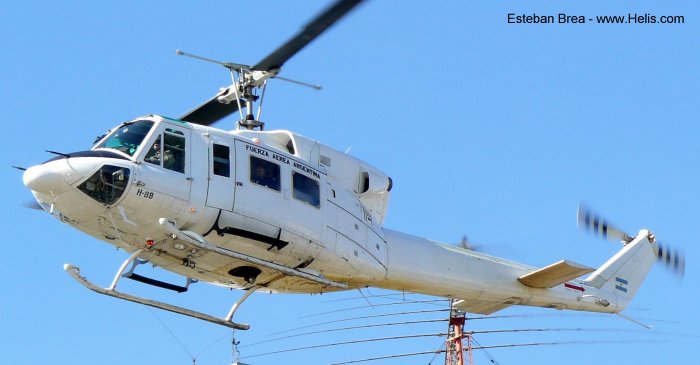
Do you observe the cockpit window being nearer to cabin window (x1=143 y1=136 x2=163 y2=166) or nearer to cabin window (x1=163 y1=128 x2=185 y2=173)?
cabin window (x1=143 y1=136 x2=163 y2=166)

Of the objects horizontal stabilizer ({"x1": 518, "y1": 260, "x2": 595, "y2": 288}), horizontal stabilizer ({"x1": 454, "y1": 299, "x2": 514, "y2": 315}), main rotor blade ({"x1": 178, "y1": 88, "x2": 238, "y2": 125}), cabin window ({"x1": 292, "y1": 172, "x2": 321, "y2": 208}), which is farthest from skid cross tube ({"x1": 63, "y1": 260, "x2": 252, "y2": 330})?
horizontal stabilizer ({"x1": 518, "y1": 260, "x2": 595, "y2": 288})

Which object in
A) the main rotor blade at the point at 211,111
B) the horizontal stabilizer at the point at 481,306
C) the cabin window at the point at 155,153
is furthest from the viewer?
the horizontal stabilizer at the point at 481,306

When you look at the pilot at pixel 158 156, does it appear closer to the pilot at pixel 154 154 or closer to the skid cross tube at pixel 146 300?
the pilot at pixel 154 154

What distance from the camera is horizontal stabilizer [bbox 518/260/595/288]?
89.2 ft

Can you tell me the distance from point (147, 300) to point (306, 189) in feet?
12.1

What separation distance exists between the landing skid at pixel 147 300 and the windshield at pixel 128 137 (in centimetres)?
191

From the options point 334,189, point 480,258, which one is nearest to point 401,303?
point 480,258

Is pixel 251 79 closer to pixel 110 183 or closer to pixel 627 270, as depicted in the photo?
pixel 110 183

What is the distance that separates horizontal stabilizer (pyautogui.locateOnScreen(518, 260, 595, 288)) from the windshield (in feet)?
32.1

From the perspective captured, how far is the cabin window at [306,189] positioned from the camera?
23.8m

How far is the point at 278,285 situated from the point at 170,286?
235cm

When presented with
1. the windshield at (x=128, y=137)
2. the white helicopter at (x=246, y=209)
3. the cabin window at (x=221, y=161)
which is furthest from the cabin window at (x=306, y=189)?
the windshield at (x=128, y=137)

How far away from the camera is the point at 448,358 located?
112 feet

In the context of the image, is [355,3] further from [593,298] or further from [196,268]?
[593,298]
